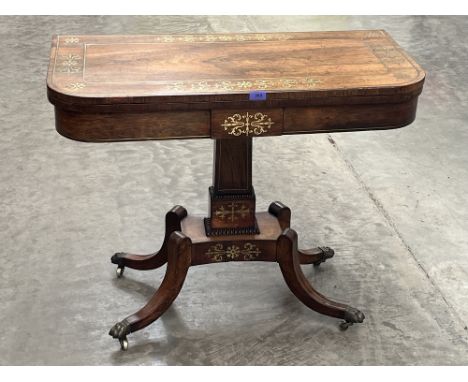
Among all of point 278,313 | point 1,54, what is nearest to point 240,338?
point 278,313

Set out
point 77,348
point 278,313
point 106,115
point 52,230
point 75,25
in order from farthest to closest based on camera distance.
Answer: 1. point 75,25
2. point 52,230
3. point 278,313
4. point 77,348
5. point 106,115

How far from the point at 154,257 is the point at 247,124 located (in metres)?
0.87

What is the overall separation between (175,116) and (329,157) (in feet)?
6.48

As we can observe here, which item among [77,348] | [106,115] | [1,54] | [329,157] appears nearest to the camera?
[106,115]

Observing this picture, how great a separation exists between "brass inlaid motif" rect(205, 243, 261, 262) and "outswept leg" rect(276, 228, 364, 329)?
9 cm

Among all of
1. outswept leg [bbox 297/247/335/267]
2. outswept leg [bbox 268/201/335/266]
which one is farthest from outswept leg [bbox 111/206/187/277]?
outswept leg [bbox 297/247/335/267]

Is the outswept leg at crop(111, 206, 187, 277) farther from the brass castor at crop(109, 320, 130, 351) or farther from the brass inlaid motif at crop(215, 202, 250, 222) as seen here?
the brass castor at crop(109, 320, 130, 351)

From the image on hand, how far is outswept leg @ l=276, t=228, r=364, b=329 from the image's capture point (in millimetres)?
2900

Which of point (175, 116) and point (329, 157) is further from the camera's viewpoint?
point (329, 157)

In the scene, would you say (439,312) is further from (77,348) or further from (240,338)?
(77,348)

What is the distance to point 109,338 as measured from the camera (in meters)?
2.88

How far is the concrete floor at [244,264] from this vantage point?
113 inches

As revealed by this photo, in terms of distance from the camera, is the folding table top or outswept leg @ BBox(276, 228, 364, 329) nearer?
the folding table top

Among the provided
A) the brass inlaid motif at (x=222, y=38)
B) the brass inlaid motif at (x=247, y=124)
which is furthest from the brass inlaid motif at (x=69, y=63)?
the brass inlaid motif at (x=247, y=124)
